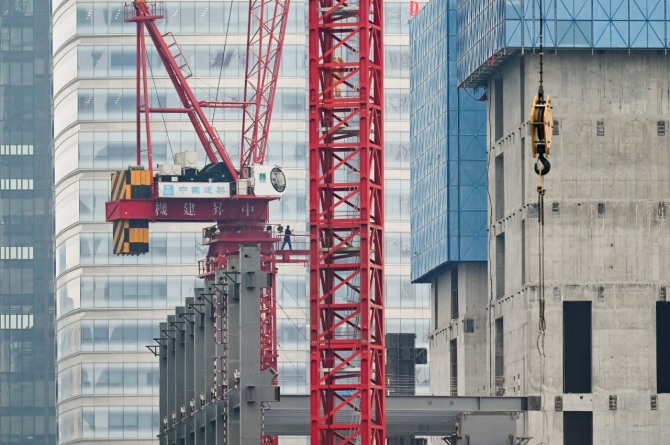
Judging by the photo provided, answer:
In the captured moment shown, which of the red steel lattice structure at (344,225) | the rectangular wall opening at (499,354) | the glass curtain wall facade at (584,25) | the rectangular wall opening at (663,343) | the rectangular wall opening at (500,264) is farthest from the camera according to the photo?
the rectangular wall opening at (500,264)

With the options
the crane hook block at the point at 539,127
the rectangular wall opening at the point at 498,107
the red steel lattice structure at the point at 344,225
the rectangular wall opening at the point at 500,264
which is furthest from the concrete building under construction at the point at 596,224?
the crane hook block at the point at 539,127

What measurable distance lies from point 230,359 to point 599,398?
3661cm

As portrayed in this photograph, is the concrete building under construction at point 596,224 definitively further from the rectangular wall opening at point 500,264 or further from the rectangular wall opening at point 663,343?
the rectangular wall opening at point 500,264

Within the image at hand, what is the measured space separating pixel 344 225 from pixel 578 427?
44869 mm

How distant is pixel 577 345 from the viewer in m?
180

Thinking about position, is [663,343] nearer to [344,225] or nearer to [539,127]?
[344,225]

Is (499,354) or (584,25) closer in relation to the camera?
(584,25)

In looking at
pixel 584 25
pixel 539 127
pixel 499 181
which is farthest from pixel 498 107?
pixel 539 127

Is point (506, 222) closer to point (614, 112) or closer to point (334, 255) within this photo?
point (614, 112)

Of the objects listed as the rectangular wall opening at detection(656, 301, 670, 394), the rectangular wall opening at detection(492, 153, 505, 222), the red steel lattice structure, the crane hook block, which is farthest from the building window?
the crane hook block

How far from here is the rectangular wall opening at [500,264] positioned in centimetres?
18976

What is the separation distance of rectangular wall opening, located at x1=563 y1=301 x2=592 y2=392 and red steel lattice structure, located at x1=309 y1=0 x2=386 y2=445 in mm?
41638

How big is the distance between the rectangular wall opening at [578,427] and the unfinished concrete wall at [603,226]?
84cm

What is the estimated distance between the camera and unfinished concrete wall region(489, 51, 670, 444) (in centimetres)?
17888
